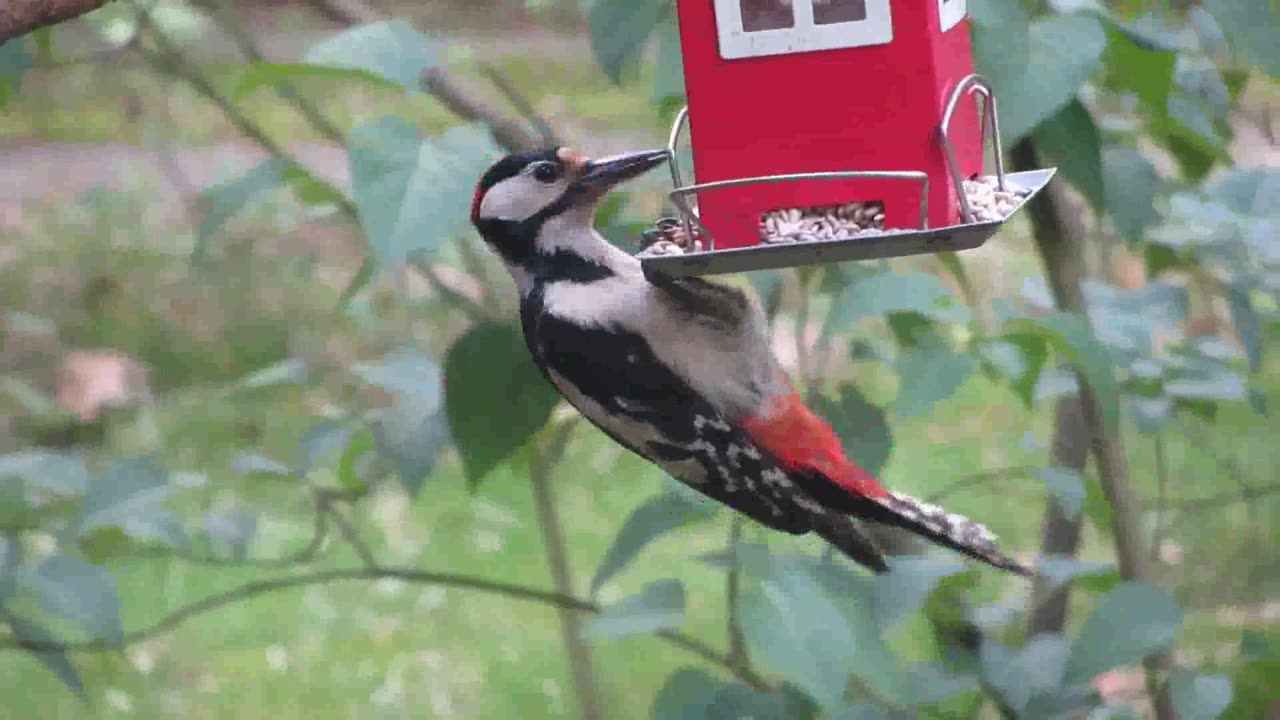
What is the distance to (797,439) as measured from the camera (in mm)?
1944

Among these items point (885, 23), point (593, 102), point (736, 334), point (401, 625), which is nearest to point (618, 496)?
point (401, 625)

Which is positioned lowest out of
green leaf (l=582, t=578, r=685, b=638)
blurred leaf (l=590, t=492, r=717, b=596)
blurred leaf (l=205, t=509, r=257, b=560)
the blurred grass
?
the blurred grass

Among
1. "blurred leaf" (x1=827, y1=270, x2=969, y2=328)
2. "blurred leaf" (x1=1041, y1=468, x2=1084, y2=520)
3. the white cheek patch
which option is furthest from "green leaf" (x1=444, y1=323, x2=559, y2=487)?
"blurred leaf" (x1=1041, y1=468, x2=1084, y2=520)

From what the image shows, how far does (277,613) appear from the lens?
480 centimetres

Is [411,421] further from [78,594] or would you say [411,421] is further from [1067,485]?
[1067,485]

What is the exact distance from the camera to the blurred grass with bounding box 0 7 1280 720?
169 inches

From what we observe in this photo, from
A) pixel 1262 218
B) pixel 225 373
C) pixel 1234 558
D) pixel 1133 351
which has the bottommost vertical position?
pixel 1234 558

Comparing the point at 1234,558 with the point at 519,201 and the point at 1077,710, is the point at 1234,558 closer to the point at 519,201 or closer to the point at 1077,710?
the point at 1077,710

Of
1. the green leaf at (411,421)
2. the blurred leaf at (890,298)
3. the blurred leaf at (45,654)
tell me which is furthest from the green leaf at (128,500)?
the blurred leaf at (890,298)

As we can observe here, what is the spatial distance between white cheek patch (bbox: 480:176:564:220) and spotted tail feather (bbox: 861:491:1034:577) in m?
0.53

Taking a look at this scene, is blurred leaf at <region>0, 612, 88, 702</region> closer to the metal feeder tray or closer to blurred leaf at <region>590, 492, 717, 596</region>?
blurred leaf at <region>590, 492, 717, 596</region>

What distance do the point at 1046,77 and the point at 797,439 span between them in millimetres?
515

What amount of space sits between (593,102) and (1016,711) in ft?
18.8

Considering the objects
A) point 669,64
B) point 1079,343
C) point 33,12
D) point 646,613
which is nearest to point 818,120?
point 669,64
